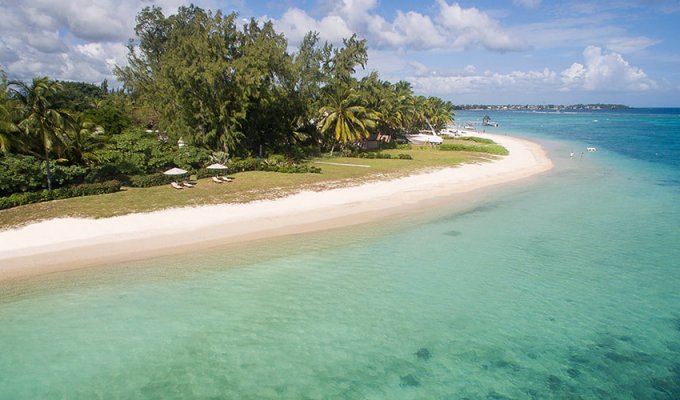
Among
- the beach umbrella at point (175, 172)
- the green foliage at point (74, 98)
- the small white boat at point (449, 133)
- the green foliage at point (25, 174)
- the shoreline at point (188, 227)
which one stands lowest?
the shoreline at point (188, 227)

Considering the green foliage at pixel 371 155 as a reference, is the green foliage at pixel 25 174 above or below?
above

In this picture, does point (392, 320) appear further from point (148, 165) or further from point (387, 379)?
point (148, 165)

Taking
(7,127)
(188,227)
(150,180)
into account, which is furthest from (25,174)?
(188,227)

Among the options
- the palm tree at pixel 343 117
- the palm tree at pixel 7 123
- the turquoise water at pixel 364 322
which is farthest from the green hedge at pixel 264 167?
the turquoise water at pixel 364 322

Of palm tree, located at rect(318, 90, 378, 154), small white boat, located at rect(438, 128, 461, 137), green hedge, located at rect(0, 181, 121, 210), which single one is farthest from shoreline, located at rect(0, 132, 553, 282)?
small white boat, located at rect(438, 128, 461, 137)

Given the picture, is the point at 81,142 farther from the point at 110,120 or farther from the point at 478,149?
the point at 478,149

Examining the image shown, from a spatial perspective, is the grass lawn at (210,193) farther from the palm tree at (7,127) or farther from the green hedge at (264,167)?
the palm tree at (7,127)
